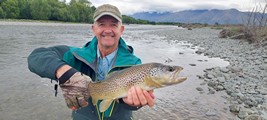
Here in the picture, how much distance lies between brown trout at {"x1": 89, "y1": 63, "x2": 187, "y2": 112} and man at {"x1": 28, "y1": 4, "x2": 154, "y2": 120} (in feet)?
0.29

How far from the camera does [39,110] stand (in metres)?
6.53

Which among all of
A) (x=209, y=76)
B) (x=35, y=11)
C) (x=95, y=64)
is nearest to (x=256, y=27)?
(x=209, y=76)

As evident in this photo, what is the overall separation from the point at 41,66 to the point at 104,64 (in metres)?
0.79

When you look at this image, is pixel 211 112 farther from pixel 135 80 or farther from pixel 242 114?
pixel 135 80

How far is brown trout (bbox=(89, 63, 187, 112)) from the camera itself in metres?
2.78

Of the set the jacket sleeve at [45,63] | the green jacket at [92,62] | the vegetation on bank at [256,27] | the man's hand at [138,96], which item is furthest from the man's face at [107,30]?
the vegetation on bank at [256,27]

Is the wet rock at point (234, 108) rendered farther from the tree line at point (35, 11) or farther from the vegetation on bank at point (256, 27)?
the tree line at point (35, 11)

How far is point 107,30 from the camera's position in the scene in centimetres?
310

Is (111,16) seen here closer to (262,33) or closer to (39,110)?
(39,110)

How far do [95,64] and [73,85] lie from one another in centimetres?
63

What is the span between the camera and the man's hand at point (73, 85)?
8.65ft

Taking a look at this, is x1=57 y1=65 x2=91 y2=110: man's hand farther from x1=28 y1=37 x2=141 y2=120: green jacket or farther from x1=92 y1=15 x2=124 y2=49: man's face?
x1=92 y1=15 x2=124 y2=49: man's face

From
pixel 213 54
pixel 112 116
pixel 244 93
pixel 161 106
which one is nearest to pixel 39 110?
pixel 161 106

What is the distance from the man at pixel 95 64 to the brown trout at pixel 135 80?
0.09m
